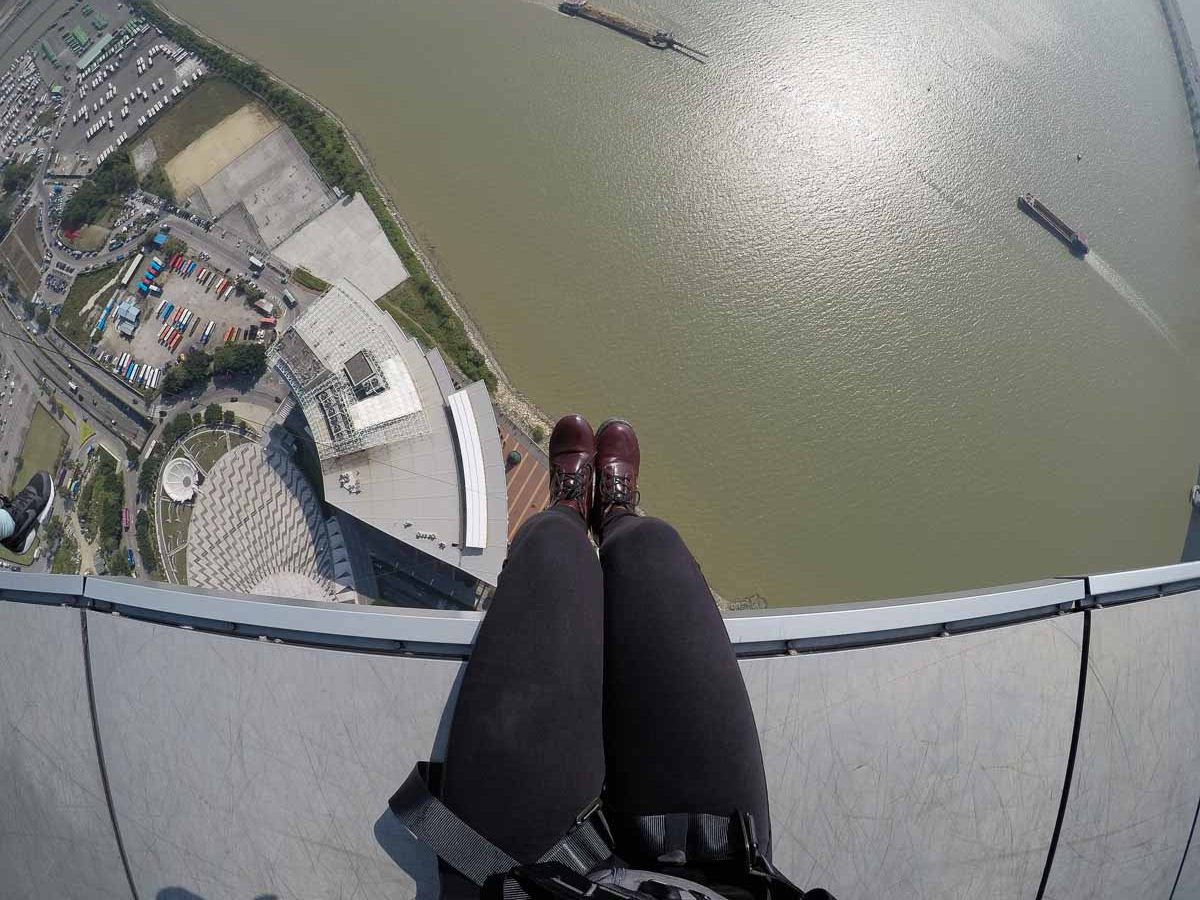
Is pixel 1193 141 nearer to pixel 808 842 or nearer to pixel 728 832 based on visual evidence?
pixel 808 842

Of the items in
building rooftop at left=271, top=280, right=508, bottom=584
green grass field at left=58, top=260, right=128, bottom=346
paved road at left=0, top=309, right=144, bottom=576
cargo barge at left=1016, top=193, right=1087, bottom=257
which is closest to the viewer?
building rooftop at left=271, top=280, right=508, bottom=584

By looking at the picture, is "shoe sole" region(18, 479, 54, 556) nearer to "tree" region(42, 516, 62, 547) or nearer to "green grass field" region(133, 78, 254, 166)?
"tree" region(42, 516, 62, 547)

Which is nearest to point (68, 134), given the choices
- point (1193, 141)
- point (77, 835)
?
point (77, 835)

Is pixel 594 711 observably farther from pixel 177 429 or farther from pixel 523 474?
pixel 177 429

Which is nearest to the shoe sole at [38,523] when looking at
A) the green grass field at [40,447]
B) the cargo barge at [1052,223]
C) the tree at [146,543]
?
the green grass field at [40,447]

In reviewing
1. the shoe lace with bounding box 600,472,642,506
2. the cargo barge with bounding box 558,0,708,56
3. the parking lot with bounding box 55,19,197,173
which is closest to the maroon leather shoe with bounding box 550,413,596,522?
the shoe lace with bounding box 600,472,642,506

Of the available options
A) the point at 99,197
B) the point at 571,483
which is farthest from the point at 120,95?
the point at 571,483

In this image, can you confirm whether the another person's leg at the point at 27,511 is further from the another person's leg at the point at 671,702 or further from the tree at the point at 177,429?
the another person's leg at the point at 671,702
